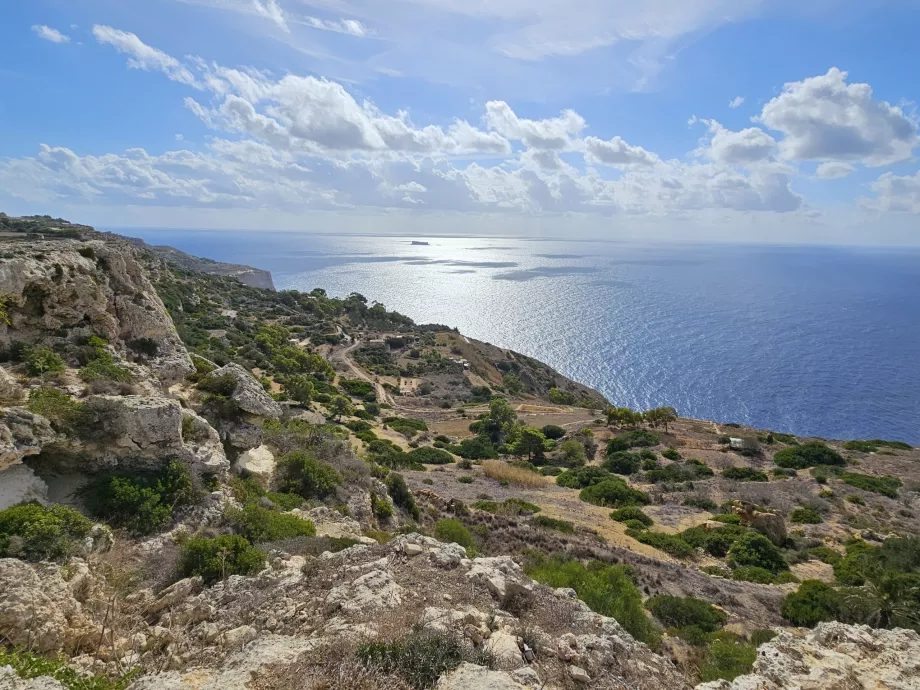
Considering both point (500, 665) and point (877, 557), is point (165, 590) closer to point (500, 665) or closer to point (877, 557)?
point (500, 665)

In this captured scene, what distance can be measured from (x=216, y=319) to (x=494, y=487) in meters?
44.4

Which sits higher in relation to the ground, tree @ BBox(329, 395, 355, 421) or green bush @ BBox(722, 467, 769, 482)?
tree @ BBox(329, 395, 355, 421)

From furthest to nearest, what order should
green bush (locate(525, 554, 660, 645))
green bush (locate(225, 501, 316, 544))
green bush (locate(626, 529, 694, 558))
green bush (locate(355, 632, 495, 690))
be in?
green bush (locate(626, 529, 694, 558)) → green bush (locate(225, 501, 316, 544)) → green bush (locate(525, 554, 660, 645)) → green bush (locate(355, 632, 495, 690))

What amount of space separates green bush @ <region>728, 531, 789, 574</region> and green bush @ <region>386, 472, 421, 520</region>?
12.6m

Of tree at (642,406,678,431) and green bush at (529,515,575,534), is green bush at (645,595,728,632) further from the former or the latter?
tree at (642,406,678,431)

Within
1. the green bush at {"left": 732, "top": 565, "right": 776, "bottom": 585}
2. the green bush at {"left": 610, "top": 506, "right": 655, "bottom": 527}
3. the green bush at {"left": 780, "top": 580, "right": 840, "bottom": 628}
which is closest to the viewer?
the green bush at {"left": 780, "top": 580, "right": 840, "bottom": 628}

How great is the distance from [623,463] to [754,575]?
57.0ft

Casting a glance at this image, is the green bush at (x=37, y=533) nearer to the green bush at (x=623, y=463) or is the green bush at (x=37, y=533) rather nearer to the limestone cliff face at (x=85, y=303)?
the limestone cliff face at (x=85, y=303)

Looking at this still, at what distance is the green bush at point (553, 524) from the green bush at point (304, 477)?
898cm

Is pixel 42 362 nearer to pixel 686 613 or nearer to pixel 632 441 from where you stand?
pixel 686 613

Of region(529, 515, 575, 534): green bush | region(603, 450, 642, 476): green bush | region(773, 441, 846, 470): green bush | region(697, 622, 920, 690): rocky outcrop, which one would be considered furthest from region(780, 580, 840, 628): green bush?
region(773, 441, 846, 470): green bush

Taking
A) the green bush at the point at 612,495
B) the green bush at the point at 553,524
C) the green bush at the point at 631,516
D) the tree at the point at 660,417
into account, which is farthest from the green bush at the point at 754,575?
the tree at the point at 660,417

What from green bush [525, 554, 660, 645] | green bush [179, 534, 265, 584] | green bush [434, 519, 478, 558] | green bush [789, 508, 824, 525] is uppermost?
green bush [179, 534, 265, 584]

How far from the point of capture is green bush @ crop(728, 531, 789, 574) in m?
18.2
